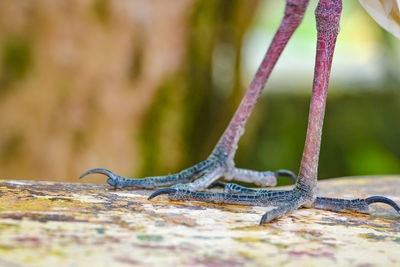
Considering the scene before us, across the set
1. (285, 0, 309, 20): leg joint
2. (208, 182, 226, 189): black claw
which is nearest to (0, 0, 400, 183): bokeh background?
(285, 0, 309, 20): leg joint

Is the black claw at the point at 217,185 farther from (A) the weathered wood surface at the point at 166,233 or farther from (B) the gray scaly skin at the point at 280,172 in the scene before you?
Answer: (A) the weathered wood surface at the point at 166,233

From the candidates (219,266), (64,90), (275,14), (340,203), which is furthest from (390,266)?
(275,14)

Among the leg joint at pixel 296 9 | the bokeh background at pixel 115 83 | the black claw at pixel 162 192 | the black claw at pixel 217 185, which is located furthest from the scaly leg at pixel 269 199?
the bokeh background at pixel 115 83

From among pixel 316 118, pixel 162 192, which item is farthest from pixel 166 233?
pixel 316 118

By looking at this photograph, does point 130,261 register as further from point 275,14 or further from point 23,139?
point 275,14

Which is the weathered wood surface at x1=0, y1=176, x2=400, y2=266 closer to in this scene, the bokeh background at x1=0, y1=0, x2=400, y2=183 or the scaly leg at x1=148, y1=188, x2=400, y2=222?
the scaly leg at x1=148, y1=188, x2=400, y2=222

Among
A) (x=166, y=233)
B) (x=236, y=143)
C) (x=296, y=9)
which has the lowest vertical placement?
(x=166, y=233)

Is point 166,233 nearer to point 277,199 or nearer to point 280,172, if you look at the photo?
point 277,199
